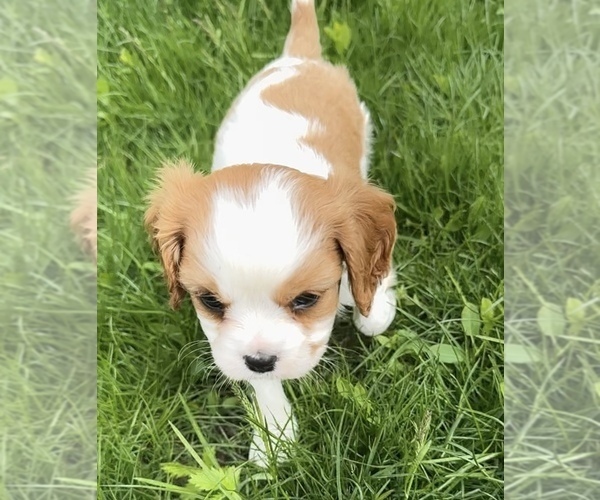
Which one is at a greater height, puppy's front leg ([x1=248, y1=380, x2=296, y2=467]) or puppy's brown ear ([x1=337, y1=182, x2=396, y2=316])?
puppy's brown ear ([x1=337, y1=182, x2=396, y2=316])

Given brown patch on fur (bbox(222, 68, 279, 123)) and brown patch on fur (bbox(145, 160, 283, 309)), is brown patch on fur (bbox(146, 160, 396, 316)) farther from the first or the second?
brown patch on fur (bbox(222, 68, 279, 123))

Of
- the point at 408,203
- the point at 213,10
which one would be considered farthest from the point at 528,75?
the point at 213,10

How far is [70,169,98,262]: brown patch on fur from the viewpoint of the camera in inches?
75.3

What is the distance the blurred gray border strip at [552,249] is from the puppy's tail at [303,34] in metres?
0.54

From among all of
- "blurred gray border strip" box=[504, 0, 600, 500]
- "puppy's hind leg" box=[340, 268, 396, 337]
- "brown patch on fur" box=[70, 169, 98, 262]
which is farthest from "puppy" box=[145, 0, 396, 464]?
"blurred gray border strip" box=[504, 0, 600, 500]

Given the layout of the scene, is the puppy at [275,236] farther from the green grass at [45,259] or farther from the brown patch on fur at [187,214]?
the green grass at [45,259]

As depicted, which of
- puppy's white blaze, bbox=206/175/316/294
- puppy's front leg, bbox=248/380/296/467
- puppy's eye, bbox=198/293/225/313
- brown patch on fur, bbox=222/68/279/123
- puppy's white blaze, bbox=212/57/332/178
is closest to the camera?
puppy's white blaze, bbox=206/175/316/294

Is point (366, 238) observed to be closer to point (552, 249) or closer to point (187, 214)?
point (187, 214)

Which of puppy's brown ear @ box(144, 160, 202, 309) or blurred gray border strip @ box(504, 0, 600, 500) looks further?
blurred gray border strip @ box(504, 0, 600, 500)

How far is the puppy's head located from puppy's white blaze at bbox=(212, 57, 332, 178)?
0.14 metres

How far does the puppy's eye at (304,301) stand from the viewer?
1.43 m

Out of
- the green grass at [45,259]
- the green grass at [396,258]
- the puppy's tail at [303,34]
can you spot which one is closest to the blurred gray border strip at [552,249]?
the green grass at [396,258]

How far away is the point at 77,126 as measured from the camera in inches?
75.2

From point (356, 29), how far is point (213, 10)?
44 cm
